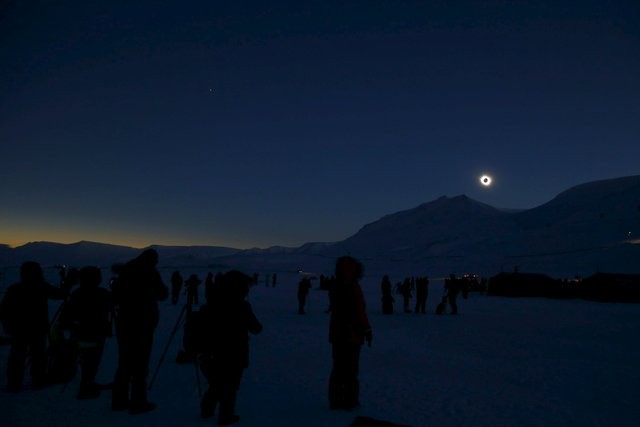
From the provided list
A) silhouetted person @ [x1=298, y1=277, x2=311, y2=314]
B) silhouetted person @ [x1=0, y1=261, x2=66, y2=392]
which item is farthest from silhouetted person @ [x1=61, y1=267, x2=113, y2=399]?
silhouetted person @ [x1=298, y1=277, x2=311, y2=314]

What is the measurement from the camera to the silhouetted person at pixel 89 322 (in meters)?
5.93

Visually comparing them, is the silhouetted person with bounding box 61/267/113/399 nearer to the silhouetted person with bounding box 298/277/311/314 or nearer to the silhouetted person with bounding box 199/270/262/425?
the silhouetted person with bounding box 199/270/262/425

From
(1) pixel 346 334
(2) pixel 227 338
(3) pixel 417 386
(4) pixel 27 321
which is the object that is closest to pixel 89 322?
→ (4) pixel 27 321

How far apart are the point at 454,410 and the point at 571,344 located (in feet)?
27.4

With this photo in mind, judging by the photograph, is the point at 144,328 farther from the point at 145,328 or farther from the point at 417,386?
the point at 417,386

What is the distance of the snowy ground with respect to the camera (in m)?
5.49

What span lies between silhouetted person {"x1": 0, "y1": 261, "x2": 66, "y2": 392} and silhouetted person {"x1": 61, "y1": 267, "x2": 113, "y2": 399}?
23.5 inches

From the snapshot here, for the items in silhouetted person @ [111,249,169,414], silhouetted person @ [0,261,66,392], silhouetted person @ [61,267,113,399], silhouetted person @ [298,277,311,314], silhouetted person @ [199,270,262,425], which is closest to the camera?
silhouetted person @ [199,270,262,425]

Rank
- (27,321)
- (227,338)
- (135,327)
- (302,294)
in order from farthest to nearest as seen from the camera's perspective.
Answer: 1. (302,294)
2. (27,321)
3. (135,327)
4. (227,338)

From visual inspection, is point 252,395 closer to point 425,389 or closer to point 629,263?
point 425,389

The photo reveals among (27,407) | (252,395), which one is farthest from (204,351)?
(27,407)

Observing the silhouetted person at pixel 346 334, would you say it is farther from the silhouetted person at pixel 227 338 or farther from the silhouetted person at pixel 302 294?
the silhouetted person at pixel 302 294

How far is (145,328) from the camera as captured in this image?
5469mm

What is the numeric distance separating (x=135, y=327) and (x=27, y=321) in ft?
7.42
